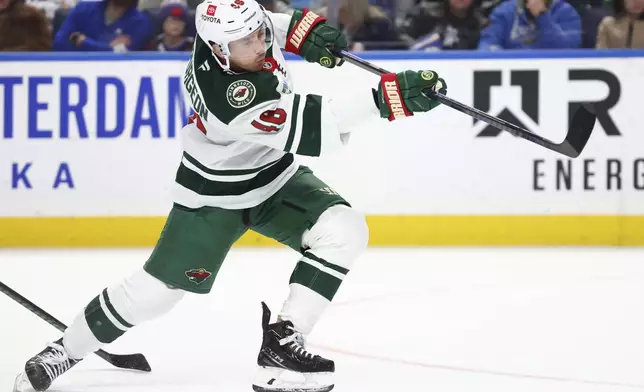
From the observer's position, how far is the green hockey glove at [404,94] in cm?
263

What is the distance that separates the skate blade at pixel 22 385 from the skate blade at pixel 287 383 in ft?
2.01

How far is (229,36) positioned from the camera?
2695 millimetres

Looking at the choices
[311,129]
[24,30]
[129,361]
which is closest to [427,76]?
[311,129]

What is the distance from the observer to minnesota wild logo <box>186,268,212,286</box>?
2.85 meters

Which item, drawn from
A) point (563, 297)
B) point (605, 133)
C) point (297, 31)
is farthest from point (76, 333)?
point (605, 133)

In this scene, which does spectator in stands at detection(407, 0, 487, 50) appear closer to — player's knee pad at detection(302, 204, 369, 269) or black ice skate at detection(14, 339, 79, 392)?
player's knee pad at detection(302, 204, 369, 269)

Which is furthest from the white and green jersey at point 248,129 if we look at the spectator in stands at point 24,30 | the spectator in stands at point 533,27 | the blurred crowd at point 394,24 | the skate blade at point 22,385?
the spectator in stands at point 24,30

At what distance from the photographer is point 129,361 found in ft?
10.5

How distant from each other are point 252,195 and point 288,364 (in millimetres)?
469

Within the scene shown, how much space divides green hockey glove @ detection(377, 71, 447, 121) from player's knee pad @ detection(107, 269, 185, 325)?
750mm

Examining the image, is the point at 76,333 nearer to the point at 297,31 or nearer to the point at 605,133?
the point at 297,31

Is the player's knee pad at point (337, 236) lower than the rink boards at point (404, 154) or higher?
higher

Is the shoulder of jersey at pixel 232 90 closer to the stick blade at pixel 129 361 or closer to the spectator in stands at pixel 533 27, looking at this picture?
the stick blade at pixel 129 361

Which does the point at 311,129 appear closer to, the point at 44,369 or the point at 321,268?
the point at 321,268
